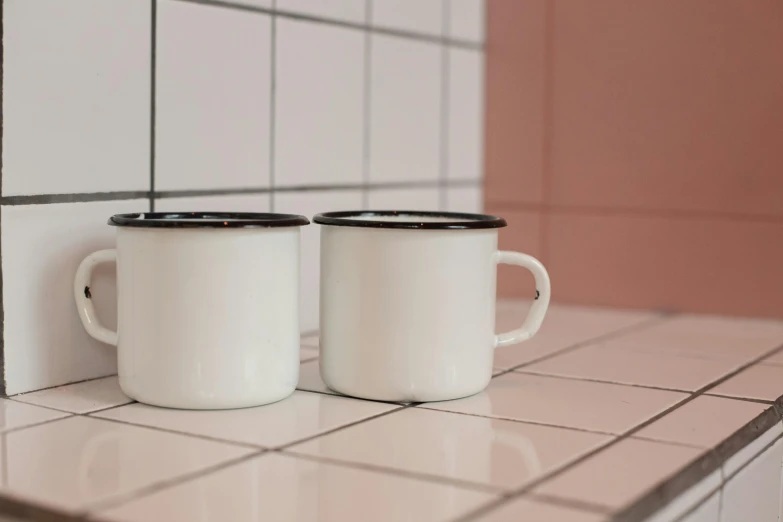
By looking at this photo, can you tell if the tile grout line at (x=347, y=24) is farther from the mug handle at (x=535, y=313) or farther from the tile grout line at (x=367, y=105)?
the mug handle at (x=535, y=313)

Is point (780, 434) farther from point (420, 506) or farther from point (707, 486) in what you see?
point (420, 506)

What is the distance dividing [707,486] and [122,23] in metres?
0.59

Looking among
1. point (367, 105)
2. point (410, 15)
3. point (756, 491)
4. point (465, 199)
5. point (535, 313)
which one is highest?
point (410, 15)

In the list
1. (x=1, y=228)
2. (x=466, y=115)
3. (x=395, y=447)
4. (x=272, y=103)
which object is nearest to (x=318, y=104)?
(x=272, y=103)

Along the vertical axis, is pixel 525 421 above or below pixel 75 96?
below

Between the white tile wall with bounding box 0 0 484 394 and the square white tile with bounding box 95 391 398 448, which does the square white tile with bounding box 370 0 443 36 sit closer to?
the white tile wall with bounding box 0 0 484 394

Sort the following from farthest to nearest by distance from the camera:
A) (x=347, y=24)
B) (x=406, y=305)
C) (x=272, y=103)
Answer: (x=347, y=24), (x=272, y=103), (x=406, y=305)

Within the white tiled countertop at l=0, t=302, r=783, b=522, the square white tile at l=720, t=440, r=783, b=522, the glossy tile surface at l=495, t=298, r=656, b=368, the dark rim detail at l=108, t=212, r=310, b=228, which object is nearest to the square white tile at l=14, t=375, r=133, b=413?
the white tiled countertop at l=0, t=302, r=783, b=522

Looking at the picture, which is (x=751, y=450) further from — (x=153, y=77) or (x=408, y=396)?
(x=153, y=77)

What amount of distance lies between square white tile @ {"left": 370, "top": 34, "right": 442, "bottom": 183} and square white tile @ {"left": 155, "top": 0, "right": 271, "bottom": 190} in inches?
8.0

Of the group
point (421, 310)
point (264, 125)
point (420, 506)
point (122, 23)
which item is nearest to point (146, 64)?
point (122, 23)

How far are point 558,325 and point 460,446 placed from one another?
527 mm

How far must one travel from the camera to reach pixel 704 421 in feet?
2.39

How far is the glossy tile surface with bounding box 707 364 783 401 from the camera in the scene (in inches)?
32.0
